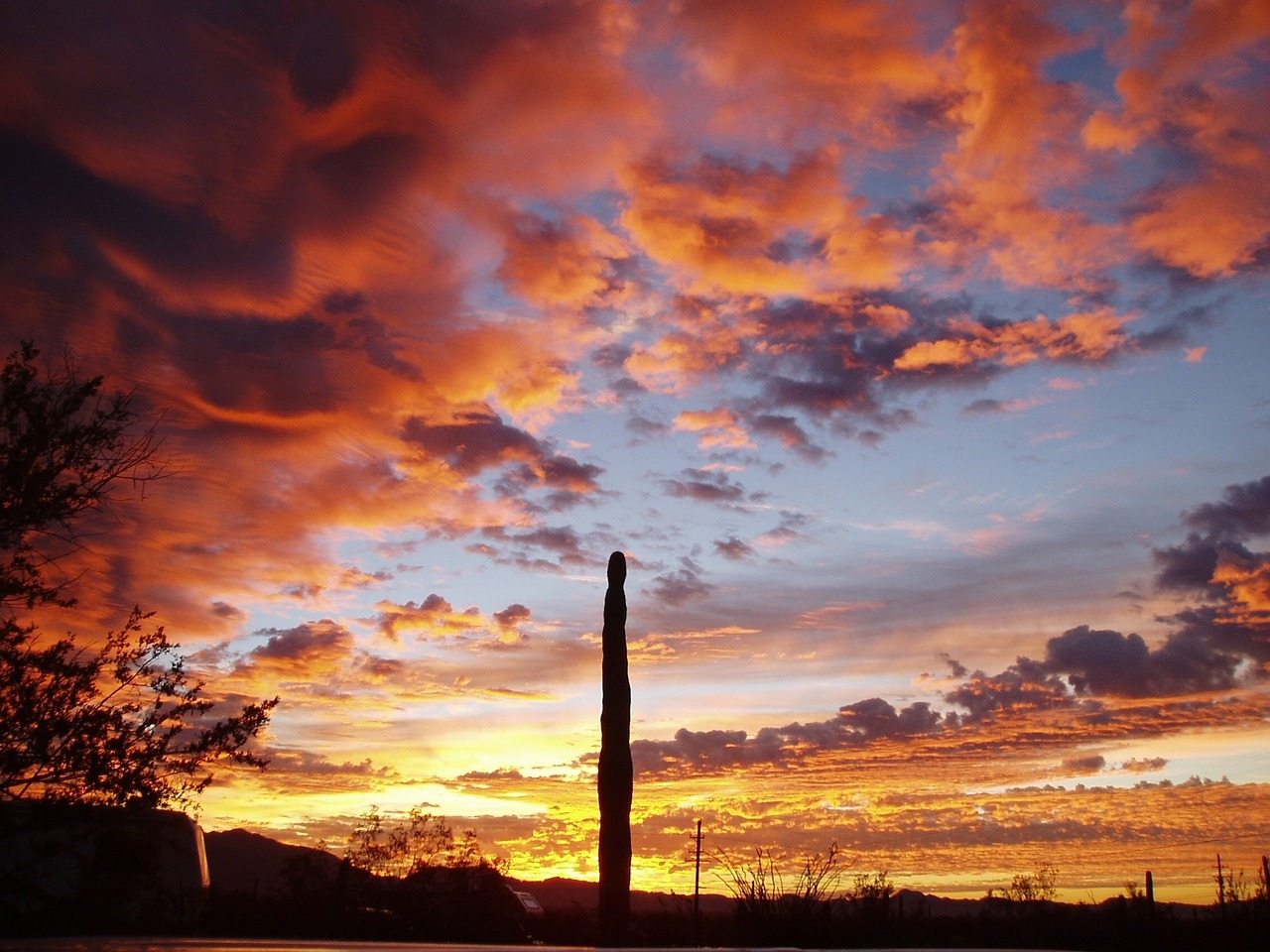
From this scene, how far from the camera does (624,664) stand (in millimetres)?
15828

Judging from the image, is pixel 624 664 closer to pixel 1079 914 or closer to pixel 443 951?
pixel 1079 914

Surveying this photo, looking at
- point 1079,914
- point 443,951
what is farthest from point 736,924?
point 1079,914

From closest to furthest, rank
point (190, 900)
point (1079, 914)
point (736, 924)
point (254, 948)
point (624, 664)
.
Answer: point (254, 948), point (190, 900), point (736, 924), point (624, 664), point (1079, 914)

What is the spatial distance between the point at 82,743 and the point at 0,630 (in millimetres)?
1322

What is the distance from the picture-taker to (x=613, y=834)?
47.7 feet

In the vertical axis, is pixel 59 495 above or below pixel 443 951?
above

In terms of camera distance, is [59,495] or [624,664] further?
[624,664]

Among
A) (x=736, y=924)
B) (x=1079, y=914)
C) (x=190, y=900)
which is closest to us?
(x=190, y=900)

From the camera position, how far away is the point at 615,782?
1483 cm

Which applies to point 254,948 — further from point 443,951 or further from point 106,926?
point 106,926

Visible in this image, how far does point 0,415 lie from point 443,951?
27.8 feet

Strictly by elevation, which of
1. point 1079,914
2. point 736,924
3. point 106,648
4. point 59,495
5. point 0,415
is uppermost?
point 0,415

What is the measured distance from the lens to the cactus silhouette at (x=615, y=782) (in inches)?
558

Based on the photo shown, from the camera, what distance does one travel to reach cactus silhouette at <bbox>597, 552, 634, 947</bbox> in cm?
1416
